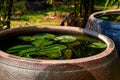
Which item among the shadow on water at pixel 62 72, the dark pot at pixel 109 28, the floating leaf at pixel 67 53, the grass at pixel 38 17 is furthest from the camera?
the grass at pixel 38 17

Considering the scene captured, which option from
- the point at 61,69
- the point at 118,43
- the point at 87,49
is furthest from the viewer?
the point at 118,43

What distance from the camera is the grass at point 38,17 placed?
5.16 m

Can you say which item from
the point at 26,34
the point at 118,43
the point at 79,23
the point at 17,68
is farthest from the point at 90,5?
the point at 17,68

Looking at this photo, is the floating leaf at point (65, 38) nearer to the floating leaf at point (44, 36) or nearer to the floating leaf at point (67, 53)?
the floating leaf at point (44, 36)

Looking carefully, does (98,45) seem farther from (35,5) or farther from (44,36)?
(35,5)

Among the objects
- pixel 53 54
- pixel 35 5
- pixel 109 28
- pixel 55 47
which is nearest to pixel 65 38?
pixel 55 47

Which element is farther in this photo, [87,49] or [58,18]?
[58,18]

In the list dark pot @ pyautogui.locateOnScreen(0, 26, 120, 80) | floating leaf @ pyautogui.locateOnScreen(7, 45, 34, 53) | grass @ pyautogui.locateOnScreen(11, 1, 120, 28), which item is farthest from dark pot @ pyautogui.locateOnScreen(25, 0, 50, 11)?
dark pot @ pyautogui.locateOnScreen(0, 26, 120, 80)

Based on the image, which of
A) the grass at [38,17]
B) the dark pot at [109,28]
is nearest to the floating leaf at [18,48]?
the dark pot at [109,28]

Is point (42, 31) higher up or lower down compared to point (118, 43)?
higher up

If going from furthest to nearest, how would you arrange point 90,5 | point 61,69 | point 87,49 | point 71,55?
point 90,5
point 87,49
point 71,55
point 61,69

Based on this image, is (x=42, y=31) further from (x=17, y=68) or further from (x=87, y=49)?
(x=17, y=68)

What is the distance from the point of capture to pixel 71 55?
1.86 m

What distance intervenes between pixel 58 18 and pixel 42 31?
11.2 feet
